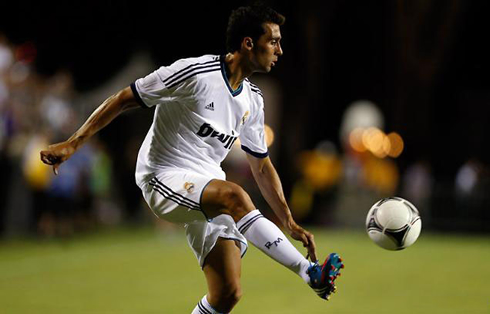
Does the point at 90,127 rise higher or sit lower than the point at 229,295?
Result: higher

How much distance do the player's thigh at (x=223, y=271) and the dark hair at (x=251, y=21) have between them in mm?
1460

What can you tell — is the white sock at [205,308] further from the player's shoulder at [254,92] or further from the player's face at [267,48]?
the player's face at [267,48]

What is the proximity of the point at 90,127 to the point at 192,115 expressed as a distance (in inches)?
29.7

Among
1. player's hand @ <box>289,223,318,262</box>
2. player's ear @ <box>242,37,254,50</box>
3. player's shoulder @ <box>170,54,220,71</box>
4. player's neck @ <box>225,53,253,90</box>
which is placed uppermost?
player's ear @ <box>242,37,254,50</box>

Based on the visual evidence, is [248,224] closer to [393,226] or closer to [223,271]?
[223,271]

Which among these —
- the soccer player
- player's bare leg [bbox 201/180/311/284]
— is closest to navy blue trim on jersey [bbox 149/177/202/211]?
the soccer player

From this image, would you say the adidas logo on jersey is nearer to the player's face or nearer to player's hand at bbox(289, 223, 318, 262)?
the player's face

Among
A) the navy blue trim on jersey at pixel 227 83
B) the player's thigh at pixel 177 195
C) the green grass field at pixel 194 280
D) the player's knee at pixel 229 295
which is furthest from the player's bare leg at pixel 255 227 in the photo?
the green grass field at pixel 194 280

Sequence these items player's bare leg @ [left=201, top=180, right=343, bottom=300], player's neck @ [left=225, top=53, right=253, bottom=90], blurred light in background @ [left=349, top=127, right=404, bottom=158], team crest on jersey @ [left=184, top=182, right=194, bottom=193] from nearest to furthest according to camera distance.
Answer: player's bare leg @ [left=201, top=180, right=343, bottom=300]
team crest on jersey @ [left=184, top=182, right=194, bottom=193]
player's neck @ [left=225, top=53, right=253, bottom=90]
blurred light in background @ [left=349, top=127, right=404, bottom=158]

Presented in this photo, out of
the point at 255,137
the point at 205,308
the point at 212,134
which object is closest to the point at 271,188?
the point at 255,137

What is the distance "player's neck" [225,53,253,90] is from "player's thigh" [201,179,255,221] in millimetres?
869

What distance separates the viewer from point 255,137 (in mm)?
6023

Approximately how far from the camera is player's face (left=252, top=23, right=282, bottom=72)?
5484mm

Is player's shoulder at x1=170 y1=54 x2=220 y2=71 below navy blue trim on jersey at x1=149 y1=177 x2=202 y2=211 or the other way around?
the other way around
